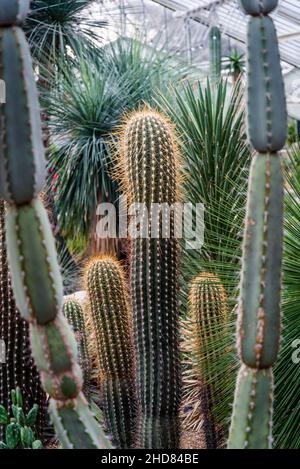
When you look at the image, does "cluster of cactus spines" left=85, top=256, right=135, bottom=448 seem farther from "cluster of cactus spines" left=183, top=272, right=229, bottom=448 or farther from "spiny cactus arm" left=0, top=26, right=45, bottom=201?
"spiny cactus arm" left=0, top=26, right=45, bottom=201

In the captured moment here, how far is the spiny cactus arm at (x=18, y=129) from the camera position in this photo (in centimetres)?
170

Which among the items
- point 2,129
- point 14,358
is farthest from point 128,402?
point 2,129

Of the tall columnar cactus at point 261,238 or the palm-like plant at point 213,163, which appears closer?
the tall columnar cactus at point 261,238

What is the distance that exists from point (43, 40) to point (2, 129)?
534 cm

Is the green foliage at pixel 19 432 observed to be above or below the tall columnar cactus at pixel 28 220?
below

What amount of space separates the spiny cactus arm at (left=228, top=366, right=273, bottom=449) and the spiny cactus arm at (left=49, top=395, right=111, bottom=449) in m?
0.34

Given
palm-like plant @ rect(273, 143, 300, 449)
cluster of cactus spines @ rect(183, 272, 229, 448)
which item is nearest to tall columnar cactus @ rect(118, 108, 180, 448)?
cluster of cactus spines @ rect(183, 272, 229, 448)

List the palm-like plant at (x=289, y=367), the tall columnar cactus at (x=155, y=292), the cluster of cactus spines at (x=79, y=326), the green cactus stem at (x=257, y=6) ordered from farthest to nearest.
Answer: the cluster of cactus spines at (x=79, y=326) < the tall columnar cactus at (x=155, y=292) < the palm-like plant at (x=289, y=367) < the green cactus stem at (x=257, y=6)

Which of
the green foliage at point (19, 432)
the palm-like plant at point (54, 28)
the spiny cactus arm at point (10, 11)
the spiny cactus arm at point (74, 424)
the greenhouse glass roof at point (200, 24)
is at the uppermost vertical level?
the greenhouse glass roof at point (200, 24)

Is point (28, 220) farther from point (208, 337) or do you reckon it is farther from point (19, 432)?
point (208, 337)

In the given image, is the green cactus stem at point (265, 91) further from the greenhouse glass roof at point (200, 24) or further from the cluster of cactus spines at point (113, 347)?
the greenhouse glass roof at point (200, 24)

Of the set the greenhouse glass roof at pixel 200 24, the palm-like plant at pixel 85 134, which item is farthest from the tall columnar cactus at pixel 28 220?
the greenhouse glass roof at pixel 200 24

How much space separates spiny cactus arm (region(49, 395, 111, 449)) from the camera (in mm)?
1787

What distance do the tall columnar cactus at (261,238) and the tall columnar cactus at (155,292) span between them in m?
1.26
